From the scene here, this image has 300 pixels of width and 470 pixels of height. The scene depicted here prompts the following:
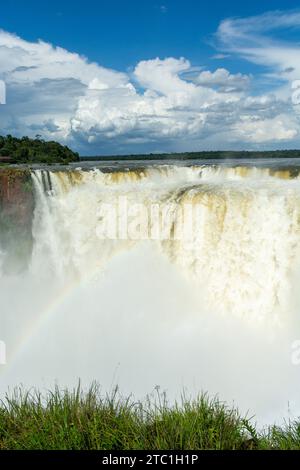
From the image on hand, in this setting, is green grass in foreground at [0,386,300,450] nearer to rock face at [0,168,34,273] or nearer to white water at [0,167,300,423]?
white water at [0,167,300,423]

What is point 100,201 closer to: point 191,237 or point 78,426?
point 191,237

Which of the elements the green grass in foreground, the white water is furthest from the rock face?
the green grass in foreground

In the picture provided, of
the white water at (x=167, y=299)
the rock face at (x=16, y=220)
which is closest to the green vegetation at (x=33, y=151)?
the rock face at (x=16, y=220)

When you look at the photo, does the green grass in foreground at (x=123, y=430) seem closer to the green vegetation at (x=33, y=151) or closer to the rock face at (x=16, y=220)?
the rock face at (x=16, y=220)

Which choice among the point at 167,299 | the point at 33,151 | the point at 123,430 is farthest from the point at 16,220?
the point at 33,151

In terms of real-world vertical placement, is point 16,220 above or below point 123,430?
above

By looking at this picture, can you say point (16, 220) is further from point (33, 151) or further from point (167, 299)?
point (33, 151)
